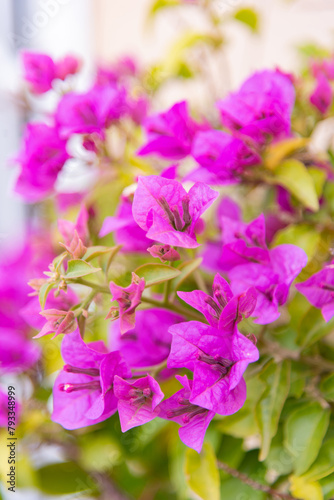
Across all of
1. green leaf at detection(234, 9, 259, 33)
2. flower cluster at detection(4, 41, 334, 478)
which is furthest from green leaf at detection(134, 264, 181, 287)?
green leaf at detection(234, 9, 259, 33)

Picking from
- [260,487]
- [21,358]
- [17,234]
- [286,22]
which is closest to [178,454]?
[260,487]

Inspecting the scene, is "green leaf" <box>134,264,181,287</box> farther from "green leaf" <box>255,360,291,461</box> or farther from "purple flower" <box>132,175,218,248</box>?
"green leaf" <box>255,360,291,461</box>

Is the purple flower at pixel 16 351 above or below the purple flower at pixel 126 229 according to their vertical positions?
below

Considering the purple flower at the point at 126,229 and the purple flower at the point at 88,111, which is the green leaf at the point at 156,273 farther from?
the purple flower at the point at 88,111

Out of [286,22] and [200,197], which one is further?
[286,22]

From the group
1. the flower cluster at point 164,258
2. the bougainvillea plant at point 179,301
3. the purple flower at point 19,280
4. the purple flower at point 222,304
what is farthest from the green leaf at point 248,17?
the purple flower at point 222,304

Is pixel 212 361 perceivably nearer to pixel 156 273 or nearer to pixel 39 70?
pixel 156 273

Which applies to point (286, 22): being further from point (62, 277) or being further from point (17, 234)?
point (62, 277)
